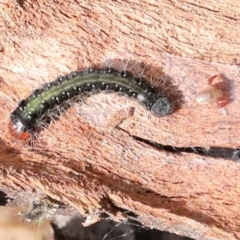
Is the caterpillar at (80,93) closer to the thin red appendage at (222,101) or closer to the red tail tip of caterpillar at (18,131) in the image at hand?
the red tail tip of caterpillar at (18,131)

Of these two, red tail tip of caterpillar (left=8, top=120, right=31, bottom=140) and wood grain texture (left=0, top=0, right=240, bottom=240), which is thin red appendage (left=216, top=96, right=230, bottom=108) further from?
red tail tip of caterpillar (left=8, top=120, right=31, bottom=140)

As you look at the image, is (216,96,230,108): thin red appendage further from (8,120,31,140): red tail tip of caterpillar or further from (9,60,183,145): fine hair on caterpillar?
(8,120,31,140): red tail tip of caterpillar

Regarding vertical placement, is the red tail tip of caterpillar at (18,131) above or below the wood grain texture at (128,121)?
below

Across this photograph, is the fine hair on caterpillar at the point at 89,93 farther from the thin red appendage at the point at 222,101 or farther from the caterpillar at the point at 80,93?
the thin red appendage at the point at 222,101

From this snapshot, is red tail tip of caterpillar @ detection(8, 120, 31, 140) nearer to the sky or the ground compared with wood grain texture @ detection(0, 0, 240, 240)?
nearer to the ground

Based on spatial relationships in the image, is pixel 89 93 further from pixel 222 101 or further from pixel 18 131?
pixel 222 101

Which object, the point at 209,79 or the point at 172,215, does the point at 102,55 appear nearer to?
the point at 209,79

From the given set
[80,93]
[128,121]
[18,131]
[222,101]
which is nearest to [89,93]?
[80,93]

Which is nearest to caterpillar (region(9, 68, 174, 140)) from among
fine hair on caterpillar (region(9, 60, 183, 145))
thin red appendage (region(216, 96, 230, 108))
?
fine hair on caterpillar (region(9, 60, 183, 145))

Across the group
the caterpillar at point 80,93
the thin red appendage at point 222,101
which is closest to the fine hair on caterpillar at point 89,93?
the caterpillar at point 80,93
